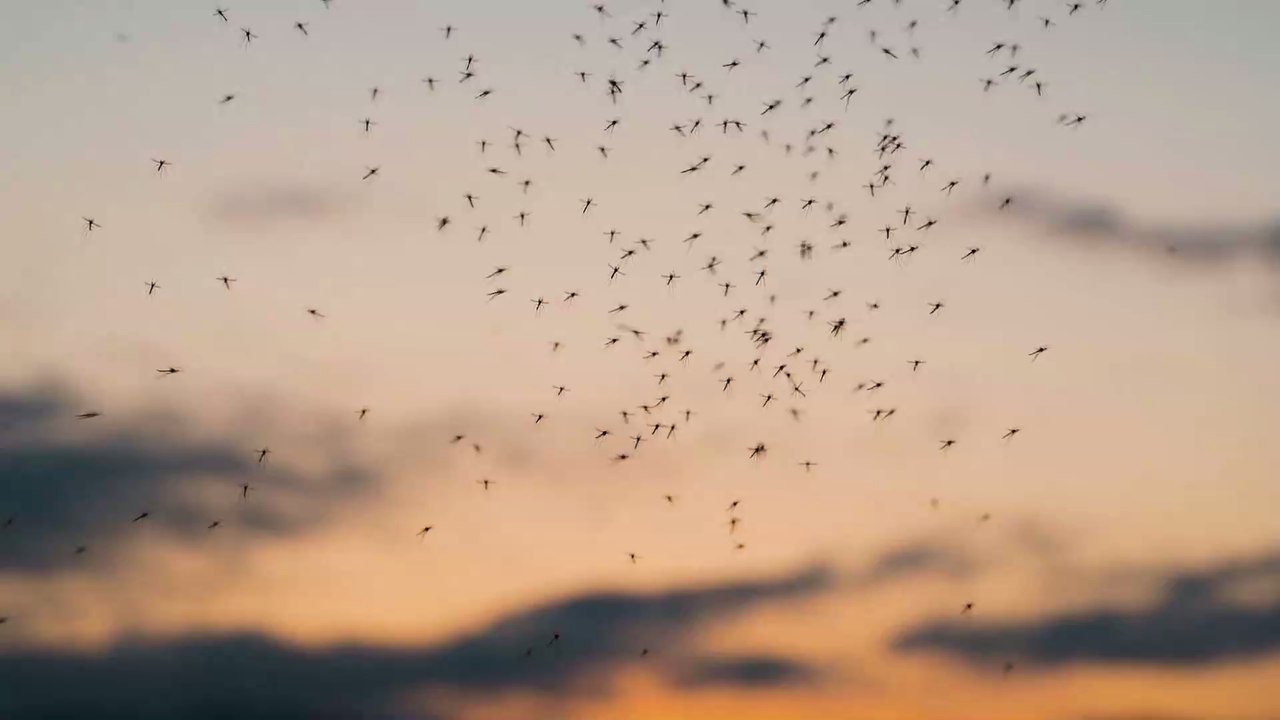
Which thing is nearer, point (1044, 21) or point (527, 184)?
point (1044, 21)

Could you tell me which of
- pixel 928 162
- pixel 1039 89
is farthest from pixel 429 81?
pixel 1039 89

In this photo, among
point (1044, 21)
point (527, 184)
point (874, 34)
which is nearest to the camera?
point (874, 34)

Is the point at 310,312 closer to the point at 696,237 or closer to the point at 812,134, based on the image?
the point at 696,237

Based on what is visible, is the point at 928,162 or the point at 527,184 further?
the point at 527,184

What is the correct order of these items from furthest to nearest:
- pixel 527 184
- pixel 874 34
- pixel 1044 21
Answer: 1. pixel 527 184
2. pixel 1044 21
3. pixel 874 34

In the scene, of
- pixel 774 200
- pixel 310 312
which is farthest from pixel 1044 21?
pixel 310 312

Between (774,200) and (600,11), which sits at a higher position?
(600,11)

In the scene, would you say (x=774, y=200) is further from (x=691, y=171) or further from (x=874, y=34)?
(x=874, y=34)

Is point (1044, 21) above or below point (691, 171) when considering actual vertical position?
above
